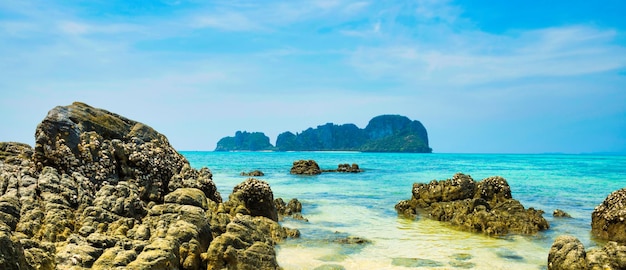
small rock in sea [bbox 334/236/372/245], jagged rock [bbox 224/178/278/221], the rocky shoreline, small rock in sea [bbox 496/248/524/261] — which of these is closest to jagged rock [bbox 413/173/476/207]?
the rocky shoreline

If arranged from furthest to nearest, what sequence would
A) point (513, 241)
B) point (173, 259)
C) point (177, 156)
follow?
point (177, 156) → point (513, 241) → point (173, 259)

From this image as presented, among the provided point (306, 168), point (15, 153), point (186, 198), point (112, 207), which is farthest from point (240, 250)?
point (306, 168)

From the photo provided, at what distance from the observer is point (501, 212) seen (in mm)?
18188

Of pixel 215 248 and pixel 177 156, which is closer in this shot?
pixel 215 248

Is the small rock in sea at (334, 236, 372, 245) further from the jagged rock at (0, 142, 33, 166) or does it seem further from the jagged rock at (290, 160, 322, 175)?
the jagged rock at (290, 160, 322, 175)

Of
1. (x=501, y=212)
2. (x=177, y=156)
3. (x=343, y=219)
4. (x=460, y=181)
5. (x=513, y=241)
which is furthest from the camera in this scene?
(x=460, y=181)

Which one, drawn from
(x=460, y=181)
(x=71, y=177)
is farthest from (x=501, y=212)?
(x=71, y=177)

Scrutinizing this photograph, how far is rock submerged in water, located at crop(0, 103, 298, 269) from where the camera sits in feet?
25.4

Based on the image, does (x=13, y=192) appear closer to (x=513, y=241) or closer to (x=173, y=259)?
(x=173, y=259)

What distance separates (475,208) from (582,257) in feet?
27.5

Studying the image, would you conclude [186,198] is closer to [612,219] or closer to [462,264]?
[462,264]

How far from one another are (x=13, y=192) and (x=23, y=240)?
4.08 m

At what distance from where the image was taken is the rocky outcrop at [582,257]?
1023 centimetres

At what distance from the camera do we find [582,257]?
10.6 m
